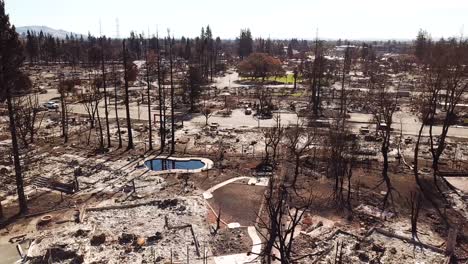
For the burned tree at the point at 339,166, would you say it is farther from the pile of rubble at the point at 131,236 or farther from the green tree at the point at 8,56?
the green tree at the point at 8,56

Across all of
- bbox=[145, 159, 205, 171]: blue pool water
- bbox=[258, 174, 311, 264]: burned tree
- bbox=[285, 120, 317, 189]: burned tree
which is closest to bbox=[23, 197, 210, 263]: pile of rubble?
bbox=[258, 174, 311, 264]: burned tree

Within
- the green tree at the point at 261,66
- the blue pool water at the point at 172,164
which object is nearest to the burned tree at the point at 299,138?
the blue pool water at the point at 172,164

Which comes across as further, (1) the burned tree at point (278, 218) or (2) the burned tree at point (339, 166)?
(2) the burned tree at point (339, 166)

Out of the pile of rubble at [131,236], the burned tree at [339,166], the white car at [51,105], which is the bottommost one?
the pile of rubble at [131,236]

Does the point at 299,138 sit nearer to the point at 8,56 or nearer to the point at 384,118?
the point at 384,118

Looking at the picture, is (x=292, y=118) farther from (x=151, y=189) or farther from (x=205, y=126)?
(x=151, y=189)

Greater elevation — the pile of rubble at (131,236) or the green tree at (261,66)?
the green tree at (261,66)

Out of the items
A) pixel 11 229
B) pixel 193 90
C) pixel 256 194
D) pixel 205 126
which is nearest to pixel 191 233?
pixel 256 194

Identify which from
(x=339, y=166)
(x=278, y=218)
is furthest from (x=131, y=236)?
(x=339, y=166)

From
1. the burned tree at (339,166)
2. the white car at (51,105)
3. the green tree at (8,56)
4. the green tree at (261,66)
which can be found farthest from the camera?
the green tree at (261,66)
